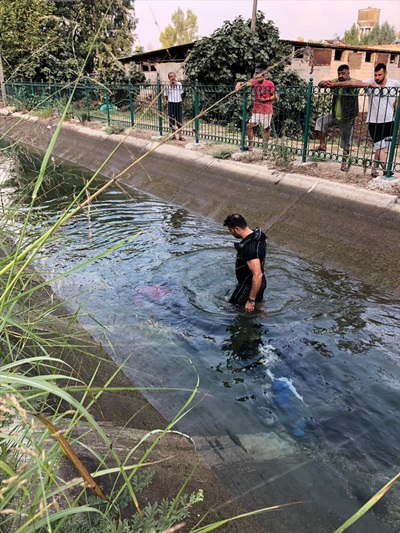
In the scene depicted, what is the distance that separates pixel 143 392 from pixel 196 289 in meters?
→ 2.54

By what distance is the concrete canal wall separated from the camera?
6801 mm

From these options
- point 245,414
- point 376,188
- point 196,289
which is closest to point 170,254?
point 196,289

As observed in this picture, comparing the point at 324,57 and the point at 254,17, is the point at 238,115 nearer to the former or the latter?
the point at 254,17

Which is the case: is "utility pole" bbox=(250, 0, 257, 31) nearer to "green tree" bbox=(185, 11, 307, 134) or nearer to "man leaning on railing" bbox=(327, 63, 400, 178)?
"green tree" bbox=(185, 11, 307, 134)

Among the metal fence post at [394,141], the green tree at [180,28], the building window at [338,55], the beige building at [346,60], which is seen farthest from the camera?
the green tree at [180,28]

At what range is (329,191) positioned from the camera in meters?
8.27

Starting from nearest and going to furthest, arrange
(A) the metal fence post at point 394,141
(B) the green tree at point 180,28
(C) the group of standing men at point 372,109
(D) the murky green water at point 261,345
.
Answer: (D) the murky green water at point 261,345, (A) the metal fence post at point 394,141, (C) the group of standing men at point 372,109, (B) the green tree at point 180,28

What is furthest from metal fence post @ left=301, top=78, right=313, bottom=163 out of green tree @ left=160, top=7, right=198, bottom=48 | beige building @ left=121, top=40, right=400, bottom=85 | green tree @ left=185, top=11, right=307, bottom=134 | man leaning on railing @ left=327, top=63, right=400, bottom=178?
green tree @ left=160, top=7, right=198, bottom=48

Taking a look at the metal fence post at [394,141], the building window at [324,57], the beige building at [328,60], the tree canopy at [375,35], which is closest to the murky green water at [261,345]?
the metal fence post at [394,141]

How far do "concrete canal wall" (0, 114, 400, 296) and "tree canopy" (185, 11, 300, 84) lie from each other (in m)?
5.84

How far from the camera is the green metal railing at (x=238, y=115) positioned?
783cm

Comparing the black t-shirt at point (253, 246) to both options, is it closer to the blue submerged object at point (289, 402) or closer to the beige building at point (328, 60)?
the blue submerged object at point (289, 402)

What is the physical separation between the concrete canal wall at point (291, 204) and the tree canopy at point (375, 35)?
8487cm

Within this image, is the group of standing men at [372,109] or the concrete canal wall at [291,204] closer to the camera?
the concrete canal wall at [291,204]
